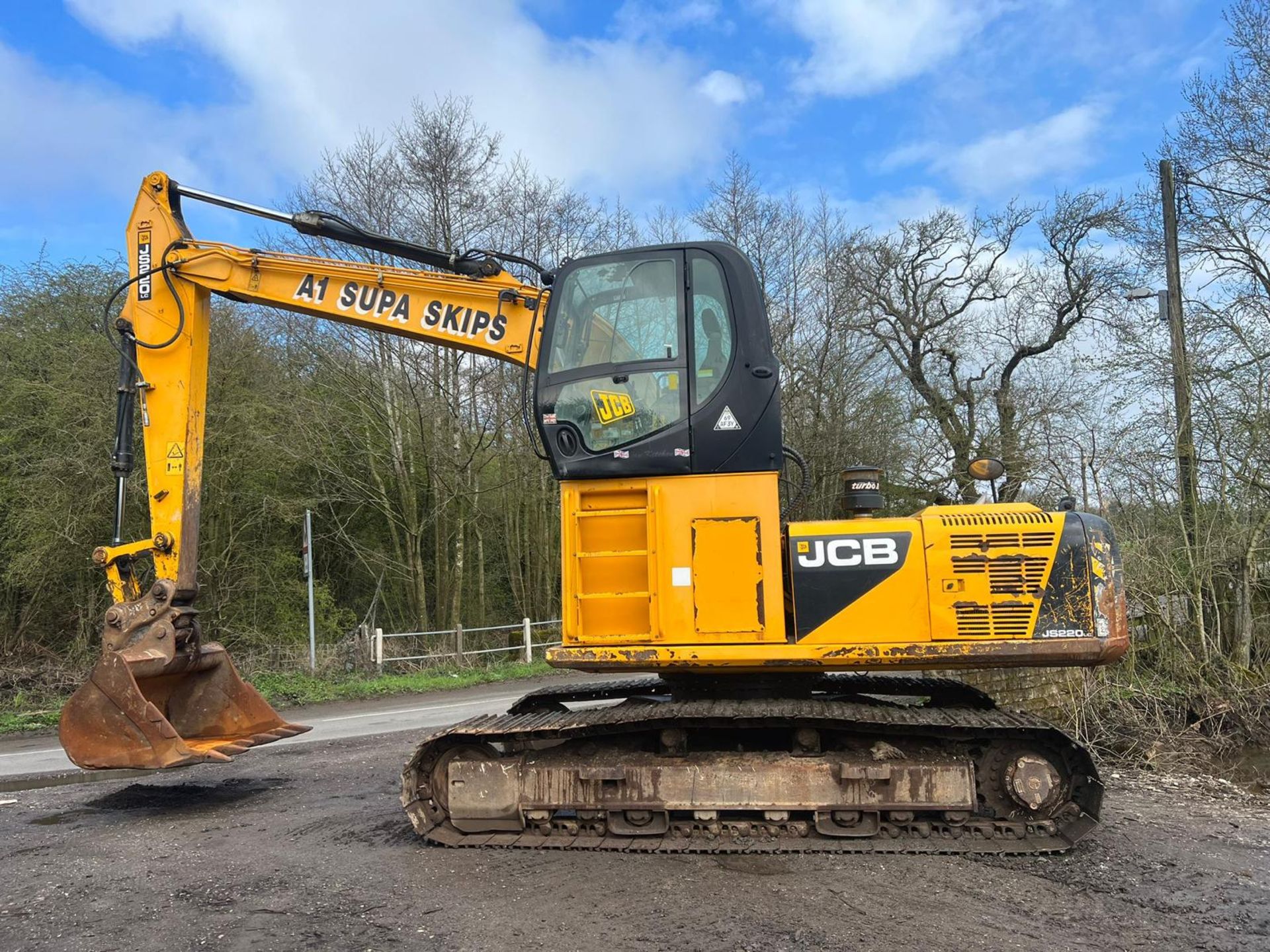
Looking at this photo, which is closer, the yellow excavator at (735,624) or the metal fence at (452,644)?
the yellow excavator at (735,624)

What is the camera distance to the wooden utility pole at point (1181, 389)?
8844 millimetres

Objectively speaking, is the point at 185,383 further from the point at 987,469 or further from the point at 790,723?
the point at 987,469

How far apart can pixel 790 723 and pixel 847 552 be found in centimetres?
103

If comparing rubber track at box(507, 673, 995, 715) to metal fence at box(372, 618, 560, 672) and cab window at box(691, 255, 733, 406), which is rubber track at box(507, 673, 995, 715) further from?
metal fence at box(372, 618, 560, 672)

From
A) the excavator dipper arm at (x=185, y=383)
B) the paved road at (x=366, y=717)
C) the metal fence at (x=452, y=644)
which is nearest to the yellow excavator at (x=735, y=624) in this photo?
the excavator dipper arm at (x=185, y=383)

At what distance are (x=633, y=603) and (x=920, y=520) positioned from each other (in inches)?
64.3

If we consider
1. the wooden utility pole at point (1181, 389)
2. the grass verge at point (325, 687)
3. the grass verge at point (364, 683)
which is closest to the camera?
the wooden utility pole at point (1181, 389)

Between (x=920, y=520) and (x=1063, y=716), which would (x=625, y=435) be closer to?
(x=920, y=520)

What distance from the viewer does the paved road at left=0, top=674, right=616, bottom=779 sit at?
904 cm

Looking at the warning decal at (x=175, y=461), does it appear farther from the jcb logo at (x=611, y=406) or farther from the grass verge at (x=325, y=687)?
the grass verge at (x=325, y=687)

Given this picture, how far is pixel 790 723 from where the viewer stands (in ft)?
16.7

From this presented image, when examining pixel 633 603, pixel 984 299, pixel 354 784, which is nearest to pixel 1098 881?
pixel 633 603

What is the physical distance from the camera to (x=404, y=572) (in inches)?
768

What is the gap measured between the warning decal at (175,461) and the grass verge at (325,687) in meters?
6.23
